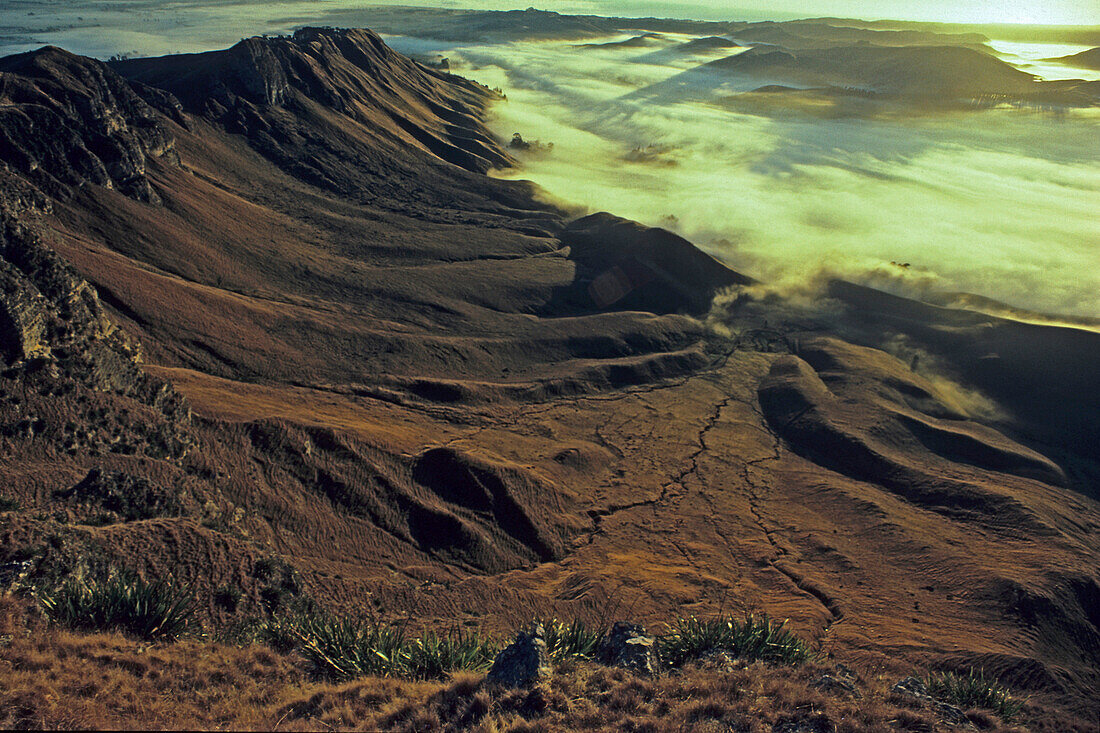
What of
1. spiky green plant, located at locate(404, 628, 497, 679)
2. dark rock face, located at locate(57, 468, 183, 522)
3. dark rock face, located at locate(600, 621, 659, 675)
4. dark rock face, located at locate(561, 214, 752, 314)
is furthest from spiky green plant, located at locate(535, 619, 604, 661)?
dark rock face, located at locate(561, 214, 752, 314)

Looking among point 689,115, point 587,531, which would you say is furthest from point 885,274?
point 689,115

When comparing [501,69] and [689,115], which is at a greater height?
[501,69]

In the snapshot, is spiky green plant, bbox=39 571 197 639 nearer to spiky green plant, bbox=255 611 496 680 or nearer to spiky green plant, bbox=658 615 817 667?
spiky green plant, bbox=255 611 496 680

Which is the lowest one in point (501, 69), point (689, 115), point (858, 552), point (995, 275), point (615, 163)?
point (858, 552)

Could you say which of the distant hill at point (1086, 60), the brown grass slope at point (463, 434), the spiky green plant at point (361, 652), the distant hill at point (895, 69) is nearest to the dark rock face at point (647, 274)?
the brown grass slope at point (463, 434)

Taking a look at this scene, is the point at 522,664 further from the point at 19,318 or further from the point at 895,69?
the point at 895,69

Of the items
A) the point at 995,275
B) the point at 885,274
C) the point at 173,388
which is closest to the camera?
the point at 173,388

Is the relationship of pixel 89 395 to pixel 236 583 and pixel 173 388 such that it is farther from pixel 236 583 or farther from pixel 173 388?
pixel 236 583

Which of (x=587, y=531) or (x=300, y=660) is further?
(x=587, y=531)

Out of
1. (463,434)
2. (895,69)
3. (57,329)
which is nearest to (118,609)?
(57,329)
